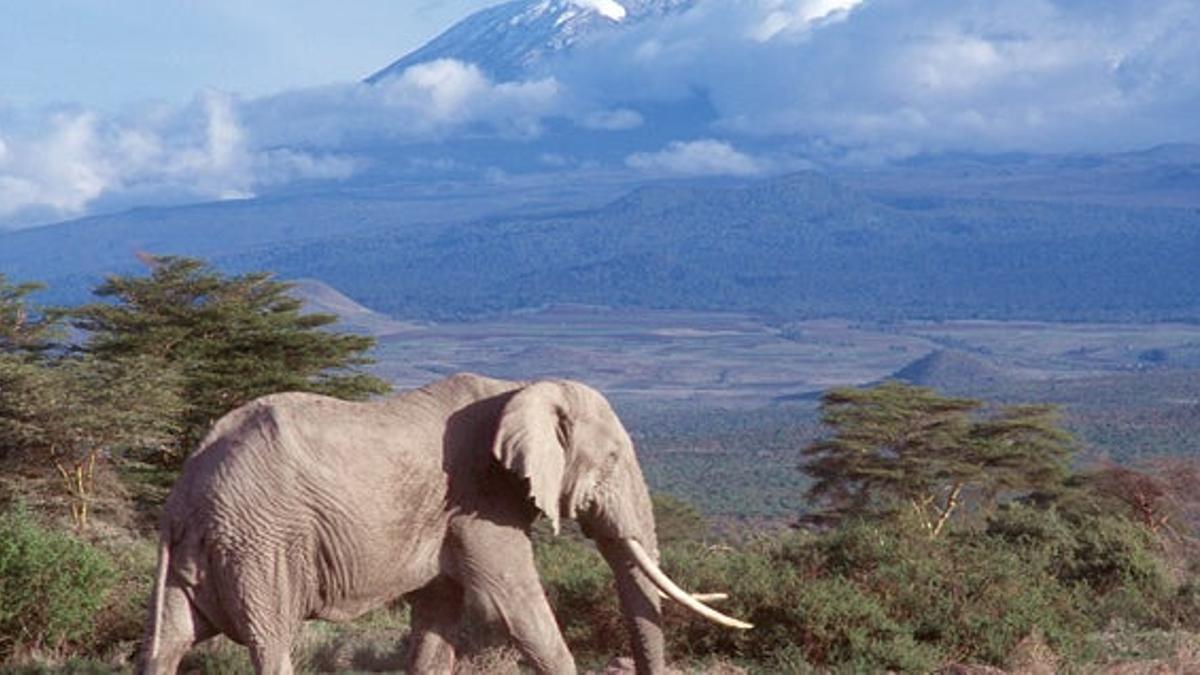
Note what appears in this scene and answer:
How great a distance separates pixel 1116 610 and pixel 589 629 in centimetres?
434

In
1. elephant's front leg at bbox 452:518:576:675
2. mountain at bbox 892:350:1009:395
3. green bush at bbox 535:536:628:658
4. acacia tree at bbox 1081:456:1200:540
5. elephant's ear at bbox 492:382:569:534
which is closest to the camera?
elephant's ear at bbox 492:382:569:534

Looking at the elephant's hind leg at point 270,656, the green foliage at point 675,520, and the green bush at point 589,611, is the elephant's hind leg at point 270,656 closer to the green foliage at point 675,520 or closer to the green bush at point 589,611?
the green bush at point 589,611

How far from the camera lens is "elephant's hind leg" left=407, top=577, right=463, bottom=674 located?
948 centimetres

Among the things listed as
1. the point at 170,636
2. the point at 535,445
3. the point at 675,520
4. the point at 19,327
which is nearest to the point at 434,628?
the point at 535,445

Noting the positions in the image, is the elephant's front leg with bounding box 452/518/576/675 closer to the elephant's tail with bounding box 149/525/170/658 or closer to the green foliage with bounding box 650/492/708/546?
the elephant's tail with bounding box 149/525/170/658

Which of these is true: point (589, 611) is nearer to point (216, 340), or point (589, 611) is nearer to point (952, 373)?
point (216, 340)

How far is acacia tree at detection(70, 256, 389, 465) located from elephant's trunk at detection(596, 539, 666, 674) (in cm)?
1618

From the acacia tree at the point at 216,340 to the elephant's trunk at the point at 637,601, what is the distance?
16178 millimetres

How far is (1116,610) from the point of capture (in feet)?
48.5

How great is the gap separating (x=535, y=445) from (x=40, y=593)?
4.90 metres

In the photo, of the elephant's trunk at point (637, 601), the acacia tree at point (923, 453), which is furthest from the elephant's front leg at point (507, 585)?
the acacia tree at point (923, 453)

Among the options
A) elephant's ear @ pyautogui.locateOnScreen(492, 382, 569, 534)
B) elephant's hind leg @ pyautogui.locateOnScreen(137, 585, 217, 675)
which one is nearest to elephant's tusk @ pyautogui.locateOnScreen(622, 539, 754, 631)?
elephant's ear @ pyautogui.locateOnScreen(492, 382, 569, 534)

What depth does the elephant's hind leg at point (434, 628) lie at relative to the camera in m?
9.48

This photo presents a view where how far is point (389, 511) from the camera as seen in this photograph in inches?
348
